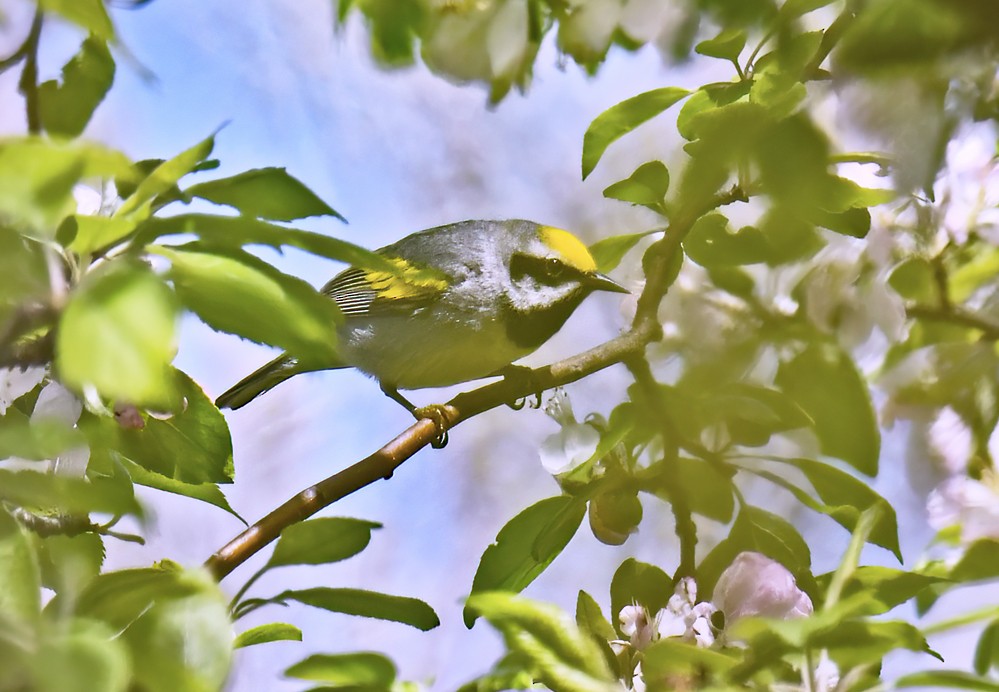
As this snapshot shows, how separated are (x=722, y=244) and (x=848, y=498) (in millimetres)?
148

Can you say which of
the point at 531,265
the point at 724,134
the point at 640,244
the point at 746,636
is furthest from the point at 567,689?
the point at 531,265

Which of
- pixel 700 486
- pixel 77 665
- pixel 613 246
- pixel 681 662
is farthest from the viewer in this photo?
pixel 613 246

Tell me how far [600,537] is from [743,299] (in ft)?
0.50

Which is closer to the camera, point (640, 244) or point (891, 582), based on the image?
point (891, 582)

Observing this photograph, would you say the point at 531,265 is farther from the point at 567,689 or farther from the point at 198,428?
the point at 567,689

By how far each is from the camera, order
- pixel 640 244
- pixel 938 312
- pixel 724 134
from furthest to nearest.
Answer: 1. pixel 640 244
2. pixel 938 312
3. pixel 724 134

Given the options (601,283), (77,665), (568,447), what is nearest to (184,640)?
(77,665)

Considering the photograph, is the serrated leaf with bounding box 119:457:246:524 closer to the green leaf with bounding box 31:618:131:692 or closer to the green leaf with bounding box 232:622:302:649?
the green leaf with bounding box 232:622:302:649

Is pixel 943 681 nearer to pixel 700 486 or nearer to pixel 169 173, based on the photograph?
pixel 700 486

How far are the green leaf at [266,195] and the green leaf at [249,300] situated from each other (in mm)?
26

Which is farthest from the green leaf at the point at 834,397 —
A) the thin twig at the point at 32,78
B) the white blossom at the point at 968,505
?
the thin twig at the point at 32,78

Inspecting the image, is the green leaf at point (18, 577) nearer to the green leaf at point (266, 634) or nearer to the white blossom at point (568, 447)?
the green leaf at point (266, 634)

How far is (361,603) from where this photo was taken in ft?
1.13

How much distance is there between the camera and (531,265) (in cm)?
78
